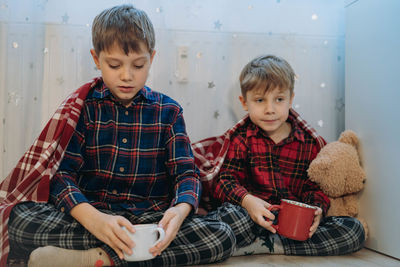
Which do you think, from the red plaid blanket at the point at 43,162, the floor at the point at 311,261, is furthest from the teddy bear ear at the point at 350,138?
the red plaid blanket at the point at 43,162

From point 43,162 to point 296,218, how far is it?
0.67 meters

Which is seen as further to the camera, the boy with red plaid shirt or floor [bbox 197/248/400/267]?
the boy with red plaid shirt

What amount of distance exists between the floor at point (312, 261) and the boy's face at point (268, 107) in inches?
15.8

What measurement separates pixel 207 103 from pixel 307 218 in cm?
59

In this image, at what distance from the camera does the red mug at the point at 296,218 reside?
→ 919 millimetres

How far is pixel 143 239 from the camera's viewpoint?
763 mm

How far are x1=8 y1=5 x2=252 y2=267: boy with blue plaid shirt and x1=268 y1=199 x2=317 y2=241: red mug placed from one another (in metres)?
0.14

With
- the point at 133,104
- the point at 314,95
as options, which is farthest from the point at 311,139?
the point at 133,104

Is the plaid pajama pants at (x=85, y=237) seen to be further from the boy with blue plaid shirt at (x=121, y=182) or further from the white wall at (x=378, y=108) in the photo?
the white wall at (x=378, y=108)

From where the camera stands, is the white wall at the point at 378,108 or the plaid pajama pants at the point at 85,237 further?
the white wall at the point at 378,108

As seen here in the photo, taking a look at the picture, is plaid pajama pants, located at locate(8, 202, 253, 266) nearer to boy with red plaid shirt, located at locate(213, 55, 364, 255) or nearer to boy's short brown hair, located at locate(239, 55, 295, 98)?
boy with red plaid shirt, located at locate(213, 55, 364, 255)

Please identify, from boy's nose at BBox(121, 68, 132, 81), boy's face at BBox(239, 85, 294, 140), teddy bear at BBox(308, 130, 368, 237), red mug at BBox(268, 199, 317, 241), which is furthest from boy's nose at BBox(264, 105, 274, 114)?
boy's nose at BBox(121, 68, 132, 81)

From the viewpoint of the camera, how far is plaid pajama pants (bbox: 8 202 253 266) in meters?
0.89

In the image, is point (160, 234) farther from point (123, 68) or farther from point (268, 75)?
point (268, 75)
